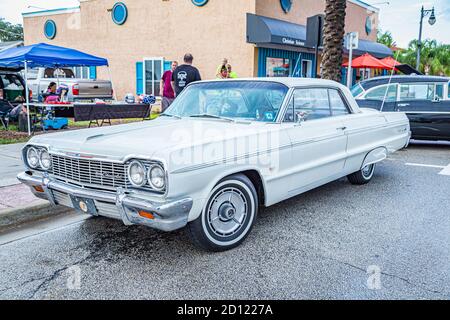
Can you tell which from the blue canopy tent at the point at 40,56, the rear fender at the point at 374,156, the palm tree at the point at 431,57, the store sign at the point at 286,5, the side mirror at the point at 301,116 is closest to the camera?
the side mirror at the point at 301,116

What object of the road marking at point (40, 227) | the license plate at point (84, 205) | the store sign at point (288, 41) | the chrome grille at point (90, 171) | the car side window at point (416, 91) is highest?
the store sign at point (288, 41)

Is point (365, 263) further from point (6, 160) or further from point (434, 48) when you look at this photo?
point (434, 48)

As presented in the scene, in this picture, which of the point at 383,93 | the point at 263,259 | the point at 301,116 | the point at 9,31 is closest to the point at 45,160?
the point at 263,259

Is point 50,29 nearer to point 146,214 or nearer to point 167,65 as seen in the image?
point 167,65

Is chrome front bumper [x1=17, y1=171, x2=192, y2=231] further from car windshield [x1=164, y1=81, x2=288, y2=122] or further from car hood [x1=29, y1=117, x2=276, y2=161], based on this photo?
car windshield [x1=164, y1=81, x2=288, y2=122]

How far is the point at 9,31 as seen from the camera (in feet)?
179

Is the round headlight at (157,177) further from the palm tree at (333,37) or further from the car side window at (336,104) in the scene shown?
the palm tree at (333,37)

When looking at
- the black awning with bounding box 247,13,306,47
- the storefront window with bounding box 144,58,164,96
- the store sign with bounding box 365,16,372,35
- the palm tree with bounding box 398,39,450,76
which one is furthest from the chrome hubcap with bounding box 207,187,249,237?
the palm tree with bounding box 398,39,450,76

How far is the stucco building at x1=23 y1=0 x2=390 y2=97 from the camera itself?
14.8m

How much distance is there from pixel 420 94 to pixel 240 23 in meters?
7.47

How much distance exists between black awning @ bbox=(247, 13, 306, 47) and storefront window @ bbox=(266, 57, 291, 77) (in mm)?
1224

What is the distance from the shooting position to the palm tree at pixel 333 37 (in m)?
10.2

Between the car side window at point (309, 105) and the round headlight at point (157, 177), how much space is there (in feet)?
5.64

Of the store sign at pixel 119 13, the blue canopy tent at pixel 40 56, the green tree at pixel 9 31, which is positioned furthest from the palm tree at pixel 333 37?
the green tree at pixel 9 31
